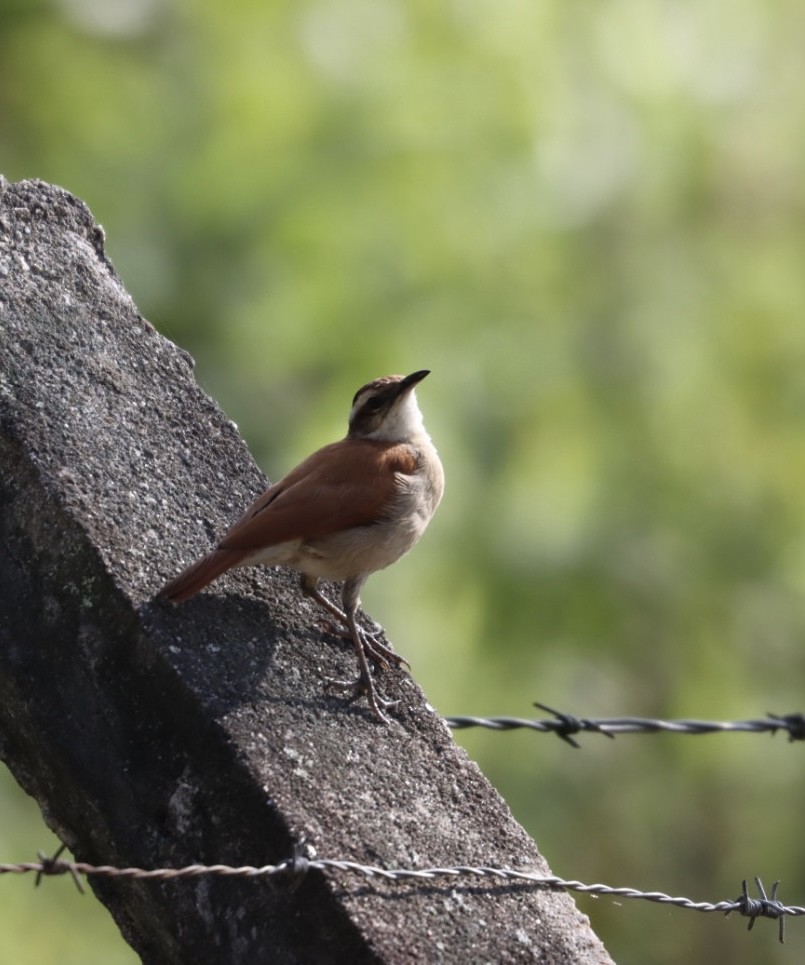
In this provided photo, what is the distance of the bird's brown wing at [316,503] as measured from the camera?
2.95 meters

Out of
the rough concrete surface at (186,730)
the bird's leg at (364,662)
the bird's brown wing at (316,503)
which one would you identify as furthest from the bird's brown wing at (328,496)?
the bird's leg at (364,662)

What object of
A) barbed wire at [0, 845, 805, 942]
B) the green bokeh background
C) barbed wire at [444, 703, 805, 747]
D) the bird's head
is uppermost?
the green bokeh background

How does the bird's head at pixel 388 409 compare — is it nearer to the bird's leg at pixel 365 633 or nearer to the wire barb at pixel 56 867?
the bird's leg at pixel 365 633

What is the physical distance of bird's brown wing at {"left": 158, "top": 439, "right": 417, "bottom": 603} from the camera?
2.95 meters

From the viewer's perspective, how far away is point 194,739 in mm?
2689

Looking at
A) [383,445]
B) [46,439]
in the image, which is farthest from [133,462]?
[383,445]

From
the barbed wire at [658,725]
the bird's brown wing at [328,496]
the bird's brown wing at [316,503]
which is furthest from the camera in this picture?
the barbed wire at [658,725]

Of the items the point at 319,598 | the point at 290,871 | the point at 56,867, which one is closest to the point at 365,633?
the point at 319,598

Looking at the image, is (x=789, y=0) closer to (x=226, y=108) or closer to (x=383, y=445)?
(x=226, y=108)

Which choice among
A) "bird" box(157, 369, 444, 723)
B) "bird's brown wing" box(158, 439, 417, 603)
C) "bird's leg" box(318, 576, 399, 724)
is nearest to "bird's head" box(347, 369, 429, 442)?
"bird" box(157, 369, 444, 723)

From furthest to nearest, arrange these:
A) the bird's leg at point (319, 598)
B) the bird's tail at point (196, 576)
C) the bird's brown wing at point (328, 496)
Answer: the bird's leg at point (319, 598)
the bird's brown wing at point (328, 496)
the bird's tail at point (196, 576)

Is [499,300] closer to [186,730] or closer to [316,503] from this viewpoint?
[316,503]

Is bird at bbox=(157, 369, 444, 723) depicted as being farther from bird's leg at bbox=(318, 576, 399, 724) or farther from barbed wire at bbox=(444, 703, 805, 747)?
barbed wire at bbox=(444, 703, 805, 747)

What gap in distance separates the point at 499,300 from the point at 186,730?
243 inches
